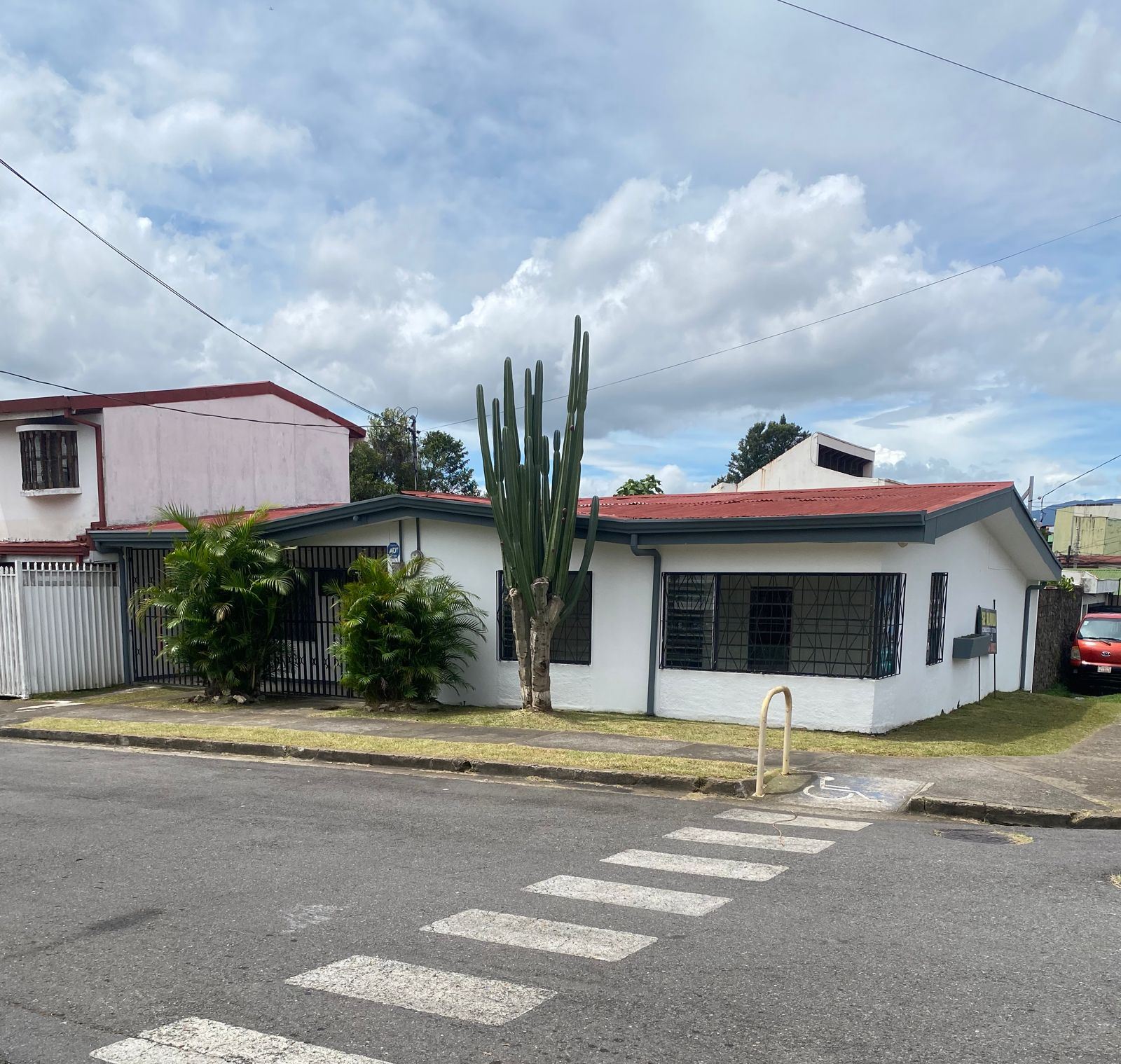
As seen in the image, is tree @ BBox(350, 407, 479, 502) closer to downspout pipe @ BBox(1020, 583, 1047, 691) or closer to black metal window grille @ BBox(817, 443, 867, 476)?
black metal window grille @ BBox(817, 443, 867, 476)

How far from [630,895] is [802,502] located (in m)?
8.99

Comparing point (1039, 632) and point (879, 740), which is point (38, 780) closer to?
point (879, 740)

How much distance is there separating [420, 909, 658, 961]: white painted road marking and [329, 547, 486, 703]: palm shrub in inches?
334

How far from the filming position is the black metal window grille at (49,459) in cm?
1959

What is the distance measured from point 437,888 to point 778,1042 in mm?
2670

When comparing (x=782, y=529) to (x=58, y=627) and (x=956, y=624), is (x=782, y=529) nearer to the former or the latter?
(x=956, y=624)

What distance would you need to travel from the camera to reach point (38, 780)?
10055mm

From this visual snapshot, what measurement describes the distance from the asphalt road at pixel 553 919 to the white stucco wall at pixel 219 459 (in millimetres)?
12375

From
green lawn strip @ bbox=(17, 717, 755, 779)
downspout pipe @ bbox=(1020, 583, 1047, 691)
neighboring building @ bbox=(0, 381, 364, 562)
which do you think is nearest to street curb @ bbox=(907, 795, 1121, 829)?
green lawn strip @ bbox=(17, 717, 755, 779)

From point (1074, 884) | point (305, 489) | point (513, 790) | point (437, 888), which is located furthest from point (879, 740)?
point (305, 489)

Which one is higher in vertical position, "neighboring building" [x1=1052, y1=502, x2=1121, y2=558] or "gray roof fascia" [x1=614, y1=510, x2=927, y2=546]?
"gray roof fascia" [x1=614, y1=510, x2=927, y2=546]

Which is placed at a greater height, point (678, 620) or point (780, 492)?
point (780, 492)

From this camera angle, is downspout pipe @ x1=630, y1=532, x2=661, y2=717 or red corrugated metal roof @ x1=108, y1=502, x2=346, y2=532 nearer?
downspout pipe @ x1=630, y1=532, x2=661, y2=717

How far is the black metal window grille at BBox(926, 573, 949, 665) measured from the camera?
14258mm
